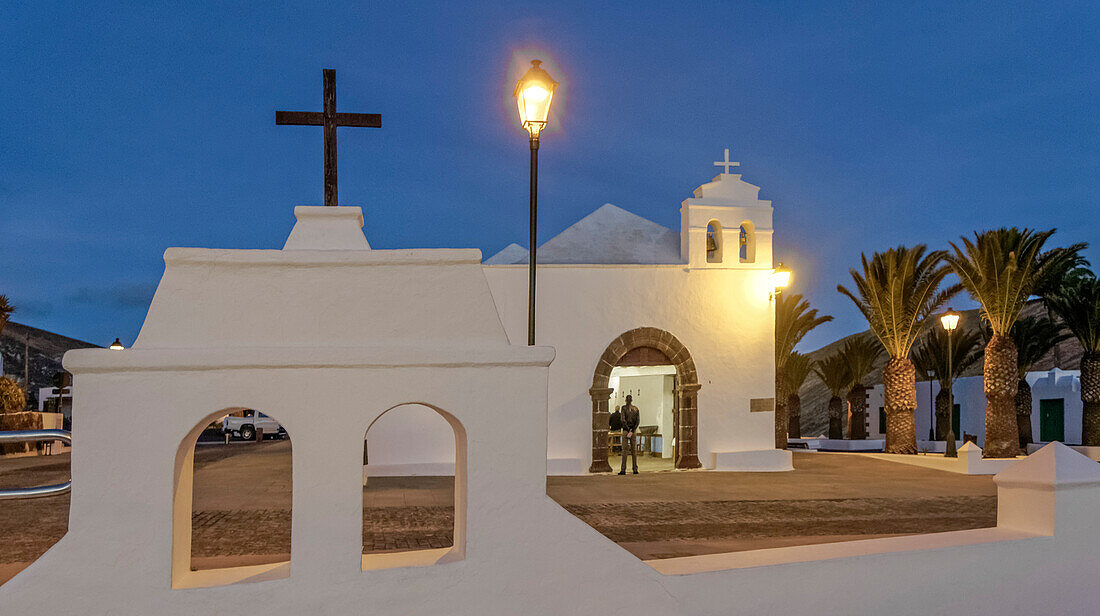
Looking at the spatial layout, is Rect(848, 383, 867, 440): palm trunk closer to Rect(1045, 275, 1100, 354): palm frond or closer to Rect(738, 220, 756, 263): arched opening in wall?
Rect(1045, 275, 1100, 354): palm frond

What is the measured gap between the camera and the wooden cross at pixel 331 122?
571 cm

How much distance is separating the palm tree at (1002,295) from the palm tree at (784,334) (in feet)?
17.9

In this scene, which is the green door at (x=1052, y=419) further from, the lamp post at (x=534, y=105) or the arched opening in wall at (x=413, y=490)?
the lamp post at (x=534, y=105)

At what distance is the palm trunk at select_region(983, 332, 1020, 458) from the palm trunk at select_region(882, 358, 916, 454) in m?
1.85

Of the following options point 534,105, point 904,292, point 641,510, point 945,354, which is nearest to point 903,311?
point 904,292

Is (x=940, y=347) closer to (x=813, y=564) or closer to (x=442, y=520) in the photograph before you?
(x=442, y=520)

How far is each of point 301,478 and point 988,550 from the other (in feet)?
15.2

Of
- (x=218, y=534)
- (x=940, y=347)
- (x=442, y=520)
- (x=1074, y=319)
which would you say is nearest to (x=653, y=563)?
(x=442, y=520)

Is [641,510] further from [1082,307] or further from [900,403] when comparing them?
[1082,307]

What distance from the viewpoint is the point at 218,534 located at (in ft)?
27.7

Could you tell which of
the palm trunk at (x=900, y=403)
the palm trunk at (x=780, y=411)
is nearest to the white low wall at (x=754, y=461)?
the palm trunk at (x=900, y=403)

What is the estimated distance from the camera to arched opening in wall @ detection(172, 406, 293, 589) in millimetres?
3791

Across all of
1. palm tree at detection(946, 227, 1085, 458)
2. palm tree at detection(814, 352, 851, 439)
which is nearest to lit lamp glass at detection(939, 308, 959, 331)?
palm tree at detection(946, 227, 1085, 458)

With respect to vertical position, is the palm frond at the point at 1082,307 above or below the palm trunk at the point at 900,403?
above
